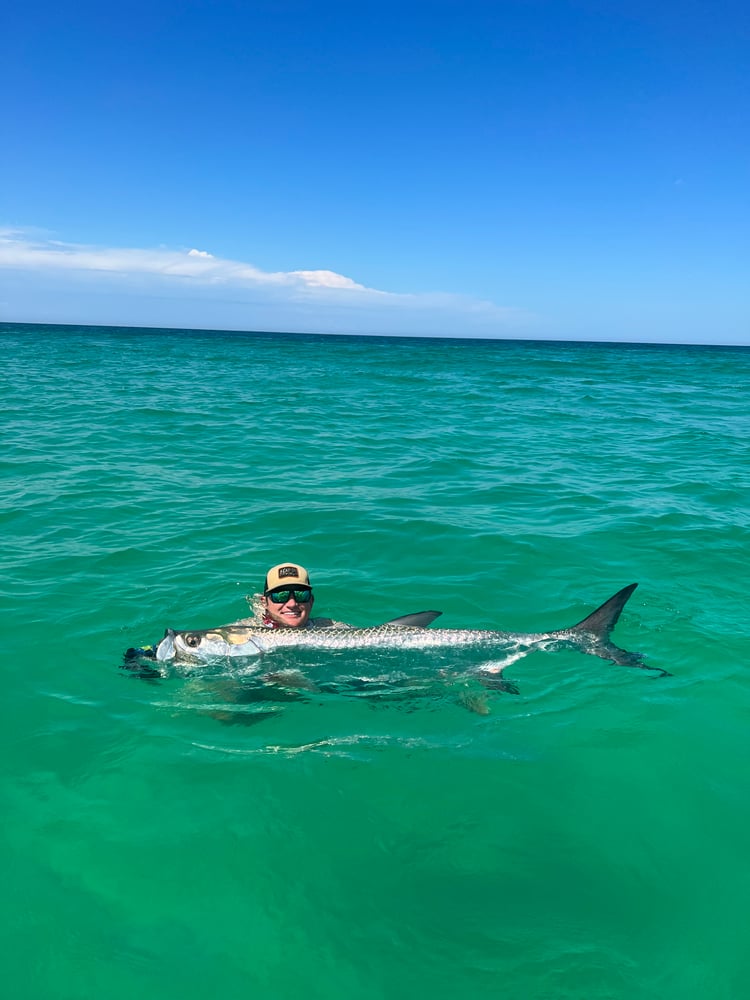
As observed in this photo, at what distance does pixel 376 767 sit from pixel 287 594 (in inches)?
83.0

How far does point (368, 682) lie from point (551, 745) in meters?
1.99

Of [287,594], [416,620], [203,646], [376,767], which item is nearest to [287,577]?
[287,594]

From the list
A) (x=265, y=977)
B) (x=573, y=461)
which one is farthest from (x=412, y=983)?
(x=573, y=461)

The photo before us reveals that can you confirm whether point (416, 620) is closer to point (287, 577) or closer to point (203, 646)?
point (287, 577)

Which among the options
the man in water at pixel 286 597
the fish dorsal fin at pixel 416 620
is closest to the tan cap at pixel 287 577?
the man in water at pixel 286 597

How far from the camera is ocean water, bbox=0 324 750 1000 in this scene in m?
4.98

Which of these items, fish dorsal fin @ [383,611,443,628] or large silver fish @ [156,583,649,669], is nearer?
large silver fish @ [156,583,649,669]

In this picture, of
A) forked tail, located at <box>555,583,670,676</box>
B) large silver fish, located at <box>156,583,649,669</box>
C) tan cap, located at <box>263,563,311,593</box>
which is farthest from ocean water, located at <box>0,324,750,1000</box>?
tan cap, located at <box>263,563,311,593</box>

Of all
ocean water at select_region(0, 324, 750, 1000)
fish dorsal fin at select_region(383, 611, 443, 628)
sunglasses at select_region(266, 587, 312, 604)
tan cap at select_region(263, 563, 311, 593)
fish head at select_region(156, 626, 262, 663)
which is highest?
tan cap at select_region(263, 563, 311, 593)

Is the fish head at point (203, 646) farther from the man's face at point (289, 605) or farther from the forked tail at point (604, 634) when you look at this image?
the forked tail at point (604, 634)

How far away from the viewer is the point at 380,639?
25.7 feet

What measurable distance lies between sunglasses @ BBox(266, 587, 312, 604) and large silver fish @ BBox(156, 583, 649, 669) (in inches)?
12.7

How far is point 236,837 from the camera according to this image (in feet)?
19.6

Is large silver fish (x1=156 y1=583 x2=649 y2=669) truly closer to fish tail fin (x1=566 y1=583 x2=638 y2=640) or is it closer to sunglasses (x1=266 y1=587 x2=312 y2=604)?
fish tail fin (x1=566 y1=583 x2=638 y2=640)
